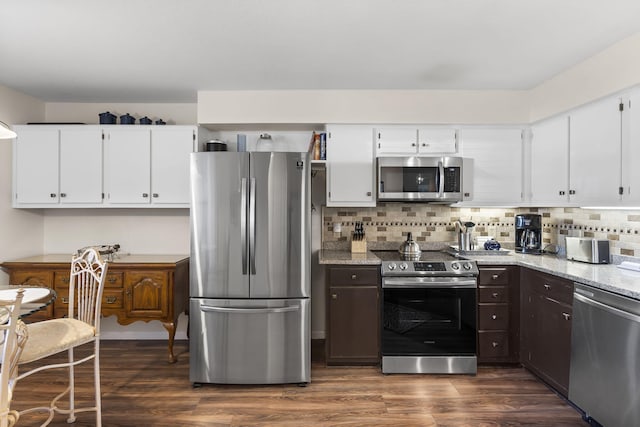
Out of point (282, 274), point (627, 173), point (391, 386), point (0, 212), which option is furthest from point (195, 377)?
point (627, 173)

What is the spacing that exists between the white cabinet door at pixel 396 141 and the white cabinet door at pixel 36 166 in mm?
2984

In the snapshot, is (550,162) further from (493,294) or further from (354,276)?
(354,276)

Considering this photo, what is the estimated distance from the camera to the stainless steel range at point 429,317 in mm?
3025

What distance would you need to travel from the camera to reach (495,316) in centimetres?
310

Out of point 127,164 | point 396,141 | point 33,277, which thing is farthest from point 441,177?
point 33,277

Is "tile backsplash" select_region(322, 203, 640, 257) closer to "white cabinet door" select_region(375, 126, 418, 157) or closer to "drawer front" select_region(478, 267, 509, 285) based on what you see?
"white cabinet door" select_region(375, 126, 418, 157)

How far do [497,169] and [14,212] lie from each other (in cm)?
452

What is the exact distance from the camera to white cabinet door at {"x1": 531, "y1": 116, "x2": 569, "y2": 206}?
3.01 m

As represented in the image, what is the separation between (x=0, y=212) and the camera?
3.34 m

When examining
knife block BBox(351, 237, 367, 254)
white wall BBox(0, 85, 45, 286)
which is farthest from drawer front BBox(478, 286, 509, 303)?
white wall BBox(0, 85, 45, 286)

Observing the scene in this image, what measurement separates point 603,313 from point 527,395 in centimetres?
92

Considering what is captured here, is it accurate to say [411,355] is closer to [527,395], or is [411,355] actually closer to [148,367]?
[527,395]

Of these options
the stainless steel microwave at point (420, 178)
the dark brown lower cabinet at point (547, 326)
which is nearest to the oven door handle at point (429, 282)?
the dark brown lower cabinet at point (547, 326)

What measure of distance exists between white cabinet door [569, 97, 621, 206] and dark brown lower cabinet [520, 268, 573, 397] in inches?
26.4
